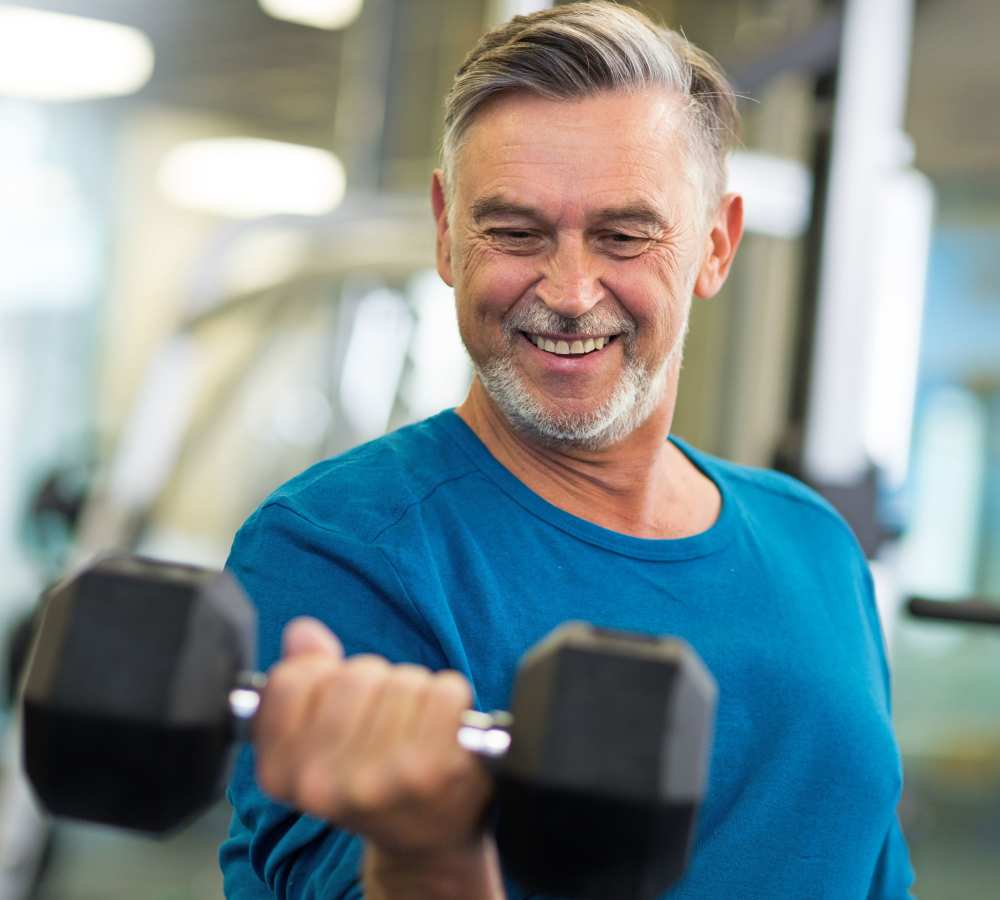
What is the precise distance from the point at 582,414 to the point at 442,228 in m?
0.23

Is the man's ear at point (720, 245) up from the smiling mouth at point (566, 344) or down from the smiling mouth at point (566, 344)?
up

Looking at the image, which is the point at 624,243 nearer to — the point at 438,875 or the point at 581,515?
the point at 581,515

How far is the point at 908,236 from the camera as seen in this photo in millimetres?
2652

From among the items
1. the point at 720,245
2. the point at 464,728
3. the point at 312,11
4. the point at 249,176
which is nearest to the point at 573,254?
the point at 720,245

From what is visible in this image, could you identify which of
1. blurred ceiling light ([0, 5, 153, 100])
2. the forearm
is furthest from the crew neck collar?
blurred ceiling light ([0, 5, 153, 100])

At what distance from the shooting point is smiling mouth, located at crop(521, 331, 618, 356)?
1154mm

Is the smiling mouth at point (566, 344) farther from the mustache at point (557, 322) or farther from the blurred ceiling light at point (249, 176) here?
the blurred ceiling light at point (249, 176)

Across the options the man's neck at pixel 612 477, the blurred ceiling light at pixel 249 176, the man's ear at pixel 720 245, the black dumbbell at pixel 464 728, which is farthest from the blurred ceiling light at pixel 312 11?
A: the black dumbbell at pixel 464 728

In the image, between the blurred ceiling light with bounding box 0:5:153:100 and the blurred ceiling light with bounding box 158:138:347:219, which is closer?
the blurred ceiling light with bounding box 0:5:153:100

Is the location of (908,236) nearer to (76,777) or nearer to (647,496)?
(647,496)

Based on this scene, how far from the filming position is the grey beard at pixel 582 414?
3.82ft

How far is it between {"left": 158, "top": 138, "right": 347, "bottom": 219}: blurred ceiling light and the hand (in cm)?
364

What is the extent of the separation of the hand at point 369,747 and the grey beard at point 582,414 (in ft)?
1.60

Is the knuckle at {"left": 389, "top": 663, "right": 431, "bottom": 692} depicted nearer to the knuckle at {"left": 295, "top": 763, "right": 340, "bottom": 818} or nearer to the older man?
the knuckle at {"left": 295, "top": 763, "right": 340, "bottom": 818}
